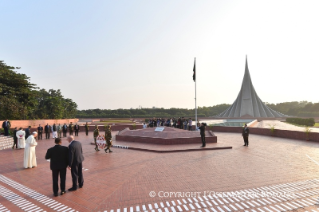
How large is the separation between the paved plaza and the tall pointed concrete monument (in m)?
37.6

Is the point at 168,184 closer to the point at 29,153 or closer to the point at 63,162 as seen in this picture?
the point at 63,162

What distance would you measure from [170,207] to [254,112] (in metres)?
43.8

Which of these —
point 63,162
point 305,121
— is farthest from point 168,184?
point 305,121

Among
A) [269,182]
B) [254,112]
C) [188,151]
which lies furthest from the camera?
[254,112]

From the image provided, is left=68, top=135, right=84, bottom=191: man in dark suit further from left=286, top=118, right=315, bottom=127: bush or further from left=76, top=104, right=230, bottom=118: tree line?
left=76, top=104, right=230, bottom=118: tree line

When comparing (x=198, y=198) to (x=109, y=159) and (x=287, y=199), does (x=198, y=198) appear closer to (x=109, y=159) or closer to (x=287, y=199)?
(x=287, y=199)

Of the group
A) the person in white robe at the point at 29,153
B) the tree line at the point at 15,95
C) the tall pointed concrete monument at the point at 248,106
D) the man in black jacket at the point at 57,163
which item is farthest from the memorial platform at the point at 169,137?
the tall pointed concrete monument at the point at 248,106

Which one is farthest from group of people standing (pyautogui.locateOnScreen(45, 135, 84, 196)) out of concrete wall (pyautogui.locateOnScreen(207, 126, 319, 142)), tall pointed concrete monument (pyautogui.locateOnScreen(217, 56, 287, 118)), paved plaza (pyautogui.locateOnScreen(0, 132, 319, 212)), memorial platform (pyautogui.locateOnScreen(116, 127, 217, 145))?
tall pointed concrete monument (pyautogui.locateOnScreen(217, 56, 287, 118))

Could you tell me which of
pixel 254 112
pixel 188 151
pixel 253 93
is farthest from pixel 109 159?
pixel 253 93

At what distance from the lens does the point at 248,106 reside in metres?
43.8

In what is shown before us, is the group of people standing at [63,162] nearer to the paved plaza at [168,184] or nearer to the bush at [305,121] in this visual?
the paved plaza at [168,184]

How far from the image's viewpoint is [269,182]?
488 centimetres

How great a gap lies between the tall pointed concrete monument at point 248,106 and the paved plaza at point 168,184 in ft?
123

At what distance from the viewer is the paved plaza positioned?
370 centimetres
